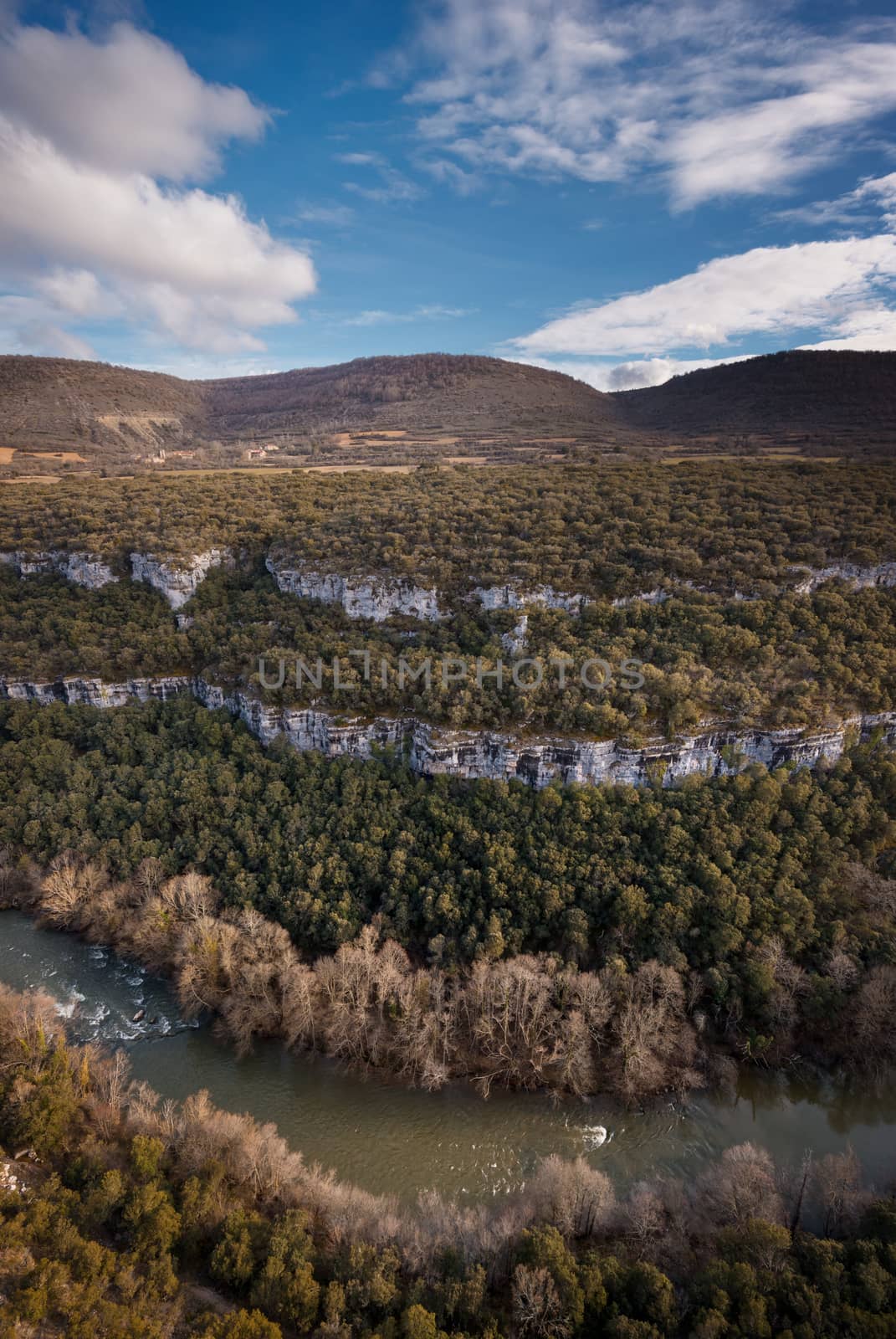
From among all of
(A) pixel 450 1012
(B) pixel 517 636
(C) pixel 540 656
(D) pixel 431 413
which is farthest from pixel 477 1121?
(D) pixel 431 413

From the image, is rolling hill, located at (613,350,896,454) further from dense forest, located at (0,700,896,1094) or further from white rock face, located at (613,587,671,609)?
dense forest, located at (0,700,896,1094)

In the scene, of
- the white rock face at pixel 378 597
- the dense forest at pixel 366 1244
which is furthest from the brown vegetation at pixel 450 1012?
the white rock face at pixel 378 597

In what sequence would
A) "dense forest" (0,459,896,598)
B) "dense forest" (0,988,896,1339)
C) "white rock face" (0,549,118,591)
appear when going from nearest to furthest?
"dense forest" (0,988,896,1339) → "dense forest" (0,459,896,598) → "white rock face" (0,549,118,591)

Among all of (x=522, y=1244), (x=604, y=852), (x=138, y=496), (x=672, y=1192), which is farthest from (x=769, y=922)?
(x=138, y=496)

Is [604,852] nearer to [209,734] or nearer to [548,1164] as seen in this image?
[548,1164]

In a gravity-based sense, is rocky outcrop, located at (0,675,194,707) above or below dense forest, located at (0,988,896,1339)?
above

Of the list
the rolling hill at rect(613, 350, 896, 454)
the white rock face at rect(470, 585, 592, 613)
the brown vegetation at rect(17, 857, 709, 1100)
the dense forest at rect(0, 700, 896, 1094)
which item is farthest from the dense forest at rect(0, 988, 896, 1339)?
the rolling hill at rect(613, 350, 896, 454)
